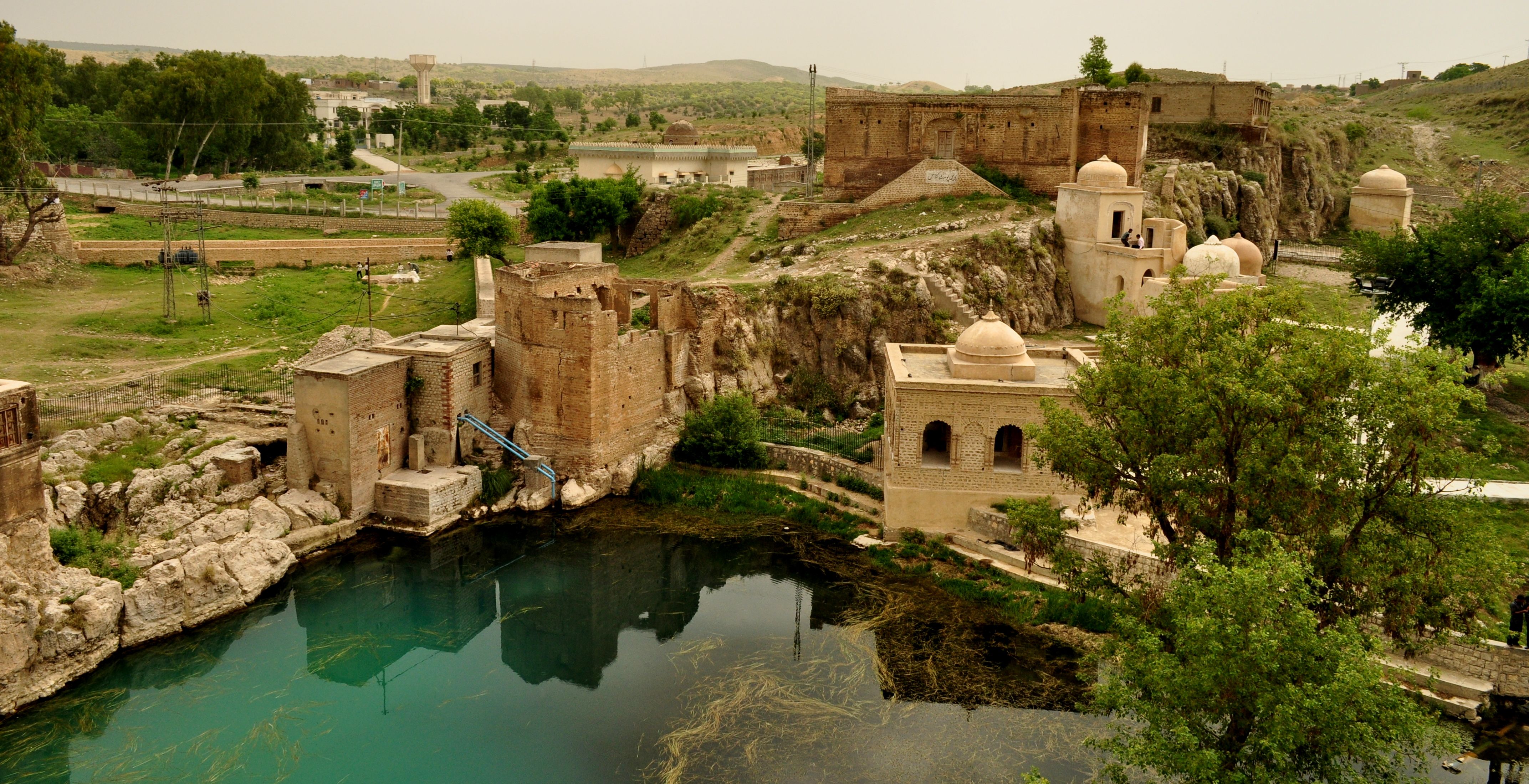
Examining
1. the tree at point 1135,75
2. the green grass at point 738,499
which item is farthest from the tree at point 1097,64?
the green grass at point 738,499

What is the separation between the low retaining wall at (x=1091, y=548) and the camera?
602 inches

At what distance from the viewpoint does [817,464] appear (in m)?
20.5

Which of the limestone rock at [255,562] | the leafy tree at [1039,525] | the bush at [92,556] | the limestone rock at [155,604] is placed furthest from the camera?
the limestone rock at [255,562]

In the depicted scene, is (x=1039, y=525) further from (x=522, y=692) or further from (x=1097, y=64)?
(x=1097, y=64)

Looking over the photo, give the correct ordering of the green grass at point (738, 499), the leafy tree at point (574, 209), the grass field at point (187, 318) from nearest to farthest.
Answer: the green grass at point (738, 499)
the grass field at point (187, 318)
the leafy tree at point (574, 209)

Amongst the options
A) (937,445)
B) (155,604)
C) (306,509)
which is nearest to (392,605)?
(306,509)

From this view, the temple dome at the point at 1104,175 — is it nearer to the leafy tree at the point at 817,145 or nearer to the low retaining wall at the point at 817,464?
the low retaining wall at the point at 817,464

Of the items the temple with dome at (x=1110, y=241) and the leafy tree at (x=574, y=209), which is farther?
the leafy tree at (x=574, y=209)

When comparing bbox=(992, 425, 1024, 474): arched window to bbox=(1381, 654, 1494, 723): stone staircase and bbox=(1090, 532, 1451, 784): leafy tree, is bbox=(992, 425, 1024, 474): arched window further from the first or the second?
bbox=(1090, 532, 1451, 784): leafy tree

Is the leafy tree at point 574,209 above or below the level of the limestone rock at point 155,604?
above

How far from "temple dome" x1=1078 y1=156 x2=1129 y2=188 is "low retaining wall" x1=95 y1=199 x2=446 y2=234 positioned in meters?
17.4

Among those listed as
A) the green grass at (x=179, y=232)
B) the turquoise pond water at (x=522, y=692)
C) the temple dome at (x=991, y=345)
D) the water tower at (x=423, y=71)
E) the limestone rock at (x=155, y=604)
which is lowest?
the turquoise pond water at (x=522, y=692)

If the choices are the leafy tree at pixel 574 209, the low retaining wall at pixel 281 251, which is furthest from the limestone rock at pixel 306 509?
the leafy tree at pixel 574 209

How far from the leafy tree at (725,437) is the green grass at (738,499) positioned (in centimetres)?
29
